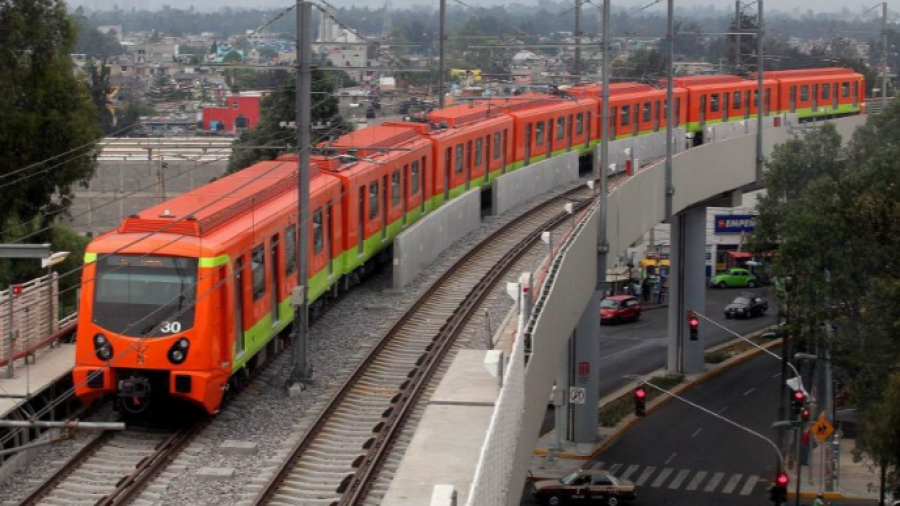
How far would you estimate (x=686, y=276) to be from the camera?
1818 inches

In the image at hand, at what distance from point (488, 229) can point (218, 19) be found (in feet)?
441

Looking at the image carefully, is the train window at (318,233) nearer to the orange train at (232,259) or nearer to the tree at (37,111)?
the orange train at (232,259)

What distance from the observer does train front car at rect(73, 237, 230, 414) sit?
17.9m

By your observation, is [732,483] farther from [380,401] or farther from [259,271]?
[259,271]

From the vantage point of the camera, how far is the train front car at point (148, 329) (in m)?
17.9

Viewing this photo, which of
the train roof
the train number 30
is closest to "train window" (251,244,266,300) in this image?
the train roof

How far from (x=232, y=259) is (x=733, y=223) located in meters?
48.2

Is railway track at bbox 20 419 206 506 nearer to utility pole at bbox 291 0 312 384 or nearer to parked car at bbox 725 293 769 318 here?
utility pole at bbox 291 0 312 384

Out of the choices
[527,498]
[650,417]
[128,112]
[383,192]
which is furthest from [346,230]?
[128,112]

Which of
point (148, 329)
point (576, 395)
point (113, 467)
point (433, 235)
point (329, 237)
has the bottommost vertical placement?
point (576, 395)

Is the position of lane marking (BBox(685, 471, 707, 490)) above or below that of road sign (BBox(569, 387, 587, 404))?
below

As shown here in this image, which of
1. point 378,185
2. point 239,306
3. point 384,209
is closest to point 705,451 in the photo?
point 384,209

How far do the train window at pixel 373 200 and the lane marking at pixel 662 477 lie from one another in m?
12.0

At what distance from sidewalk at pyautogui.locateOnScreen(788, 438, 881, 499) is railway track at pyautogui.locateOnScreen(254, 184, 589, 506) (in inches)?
429
